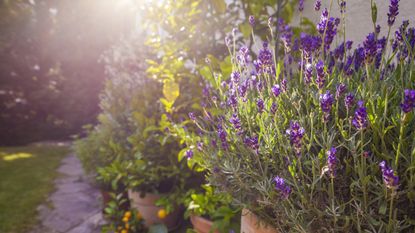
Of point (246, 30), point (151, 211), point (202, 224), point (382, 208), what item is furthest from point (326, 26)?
point (151, 211)

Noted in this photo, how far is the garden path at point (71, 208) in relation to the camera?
2932 millimetres

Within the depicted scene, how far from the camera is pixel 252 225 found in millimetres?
1310

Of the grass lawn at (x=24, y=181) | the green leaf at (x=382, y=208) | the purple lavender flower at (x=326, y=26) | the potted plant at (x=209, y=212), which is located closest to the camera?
the green leaf at (x=382, y=208)

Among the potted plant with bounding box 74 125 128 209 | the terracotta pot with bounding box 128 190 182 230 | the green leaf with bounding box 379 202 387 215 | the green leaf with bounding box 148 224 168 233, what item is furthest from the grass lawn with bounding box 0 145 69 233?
the green leaf with bounding box 379 202 387 215

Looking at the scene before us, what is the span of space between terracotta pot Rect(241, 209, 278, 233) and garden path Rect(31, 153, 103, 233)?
6.42 feet

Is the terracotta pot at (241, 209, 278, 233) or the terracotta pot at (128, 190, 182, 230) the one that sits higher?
the terracotta pot at (241, 209, 278, 233)

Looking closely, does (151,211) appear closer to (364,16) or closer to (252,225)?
(252,225)

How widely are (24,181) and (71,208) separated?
4.25 ft

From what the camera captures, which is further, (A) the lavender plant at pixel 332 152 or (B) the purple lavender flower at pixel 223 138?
(B) the purple lavender flower at pixel 223 138

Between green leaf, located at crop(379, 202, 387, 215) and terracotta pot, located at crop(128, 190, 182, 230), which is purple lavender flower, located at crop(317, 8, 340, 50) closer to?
green leaf, located at crop(379, 202, 387, 215)

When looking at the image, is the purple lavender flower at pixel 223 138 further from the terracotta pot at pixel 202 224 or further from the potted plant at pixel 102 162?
the potted plant at pixel 102 162

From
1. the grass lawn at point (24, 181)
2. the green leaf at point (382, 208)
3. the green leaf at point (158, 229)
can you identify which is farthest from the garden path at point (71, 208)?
the green leaf at point (382, 208)

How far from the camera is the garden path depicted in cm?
293

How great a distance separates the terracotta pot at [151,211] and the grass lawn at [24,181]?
1.06m
